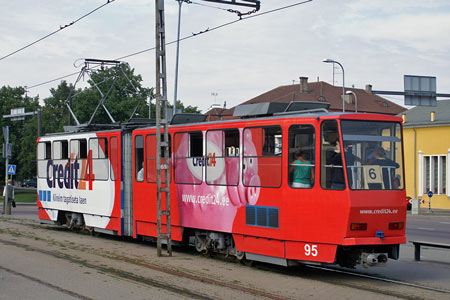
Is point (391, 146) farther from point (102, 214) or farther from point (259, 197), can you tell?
point (102, 214)

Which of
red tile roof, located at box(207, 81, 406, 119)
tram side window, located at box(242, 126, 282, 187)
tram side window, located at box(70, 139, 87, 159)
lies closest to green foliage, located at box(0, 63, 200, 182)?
red tile roof, located at box(207, 81, 406, 119)

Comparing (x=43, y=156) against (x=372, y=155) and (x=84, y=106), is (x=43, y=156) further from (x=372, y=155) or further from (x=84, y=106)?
(x=84, y=106)

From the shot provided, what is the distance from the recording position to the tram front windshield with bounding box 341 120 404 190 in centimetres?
1137

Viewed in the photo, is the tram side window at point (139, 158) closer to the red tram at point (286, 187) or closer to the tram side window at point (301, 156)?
the red tram at point (286, 187)

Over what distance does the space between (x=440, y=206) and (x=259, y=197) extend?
3606 centimetres

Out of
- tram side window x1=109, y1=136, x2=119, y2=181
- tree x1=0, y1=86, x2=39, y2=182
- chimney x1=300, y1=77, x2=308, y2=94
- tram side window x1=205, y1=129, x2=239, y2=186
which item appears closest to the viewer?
tram side window x1=205, y1=129, x2=239, y2=186

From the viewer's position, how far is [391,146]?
1189 centimetres

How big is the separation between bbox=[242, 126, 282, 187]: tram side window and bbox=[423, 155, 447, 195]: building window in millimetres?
35803

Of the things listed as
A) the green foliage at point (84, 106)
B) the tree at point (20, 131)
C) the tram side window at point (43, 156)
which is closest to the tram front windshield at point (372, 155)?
the tram side window at point (43, 156)

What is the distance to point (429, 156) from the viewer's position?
4703cm

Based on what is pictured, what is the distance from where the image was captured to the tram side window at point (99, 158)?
18.2 meters

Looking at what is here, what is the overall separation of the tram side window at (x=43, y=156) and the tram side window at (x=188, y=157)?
7679mm

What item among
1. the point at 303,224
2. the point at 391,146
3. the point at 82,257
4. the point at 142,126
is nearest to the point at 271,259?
the point at 303,224

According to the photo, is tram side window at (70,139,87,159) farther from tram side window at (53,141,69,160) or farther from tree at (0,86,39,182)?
tree at (0,86,39,182)
